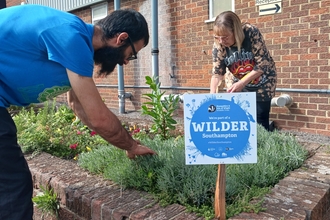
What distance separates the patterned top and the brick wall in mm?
1104

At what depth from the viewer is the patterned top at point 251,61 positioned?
10.1ft

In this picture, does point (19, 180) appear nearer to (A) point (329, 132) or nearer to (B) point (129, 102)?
(A) point (329, 132)

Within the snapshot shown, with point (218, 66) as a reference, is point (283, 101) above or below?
below

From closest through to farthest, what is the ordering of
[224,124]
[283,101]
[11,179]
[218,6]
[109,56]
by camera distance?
[224,124], [11,179], [109,56], [283,101], [218,6]

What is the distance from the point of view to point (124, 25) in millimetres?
1911

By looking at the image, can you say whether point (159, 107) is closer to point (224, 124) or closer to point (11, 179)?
point (224, 124)

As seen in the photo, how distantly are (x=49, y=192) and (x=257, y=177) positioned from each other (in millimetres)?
1636

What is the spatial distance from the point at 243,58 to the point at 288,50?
4.80ft

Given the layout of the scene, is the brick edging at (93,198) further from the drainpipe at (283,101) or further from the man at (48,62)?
the drainpipe at (283,101)

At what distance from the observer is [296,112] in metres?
4.32

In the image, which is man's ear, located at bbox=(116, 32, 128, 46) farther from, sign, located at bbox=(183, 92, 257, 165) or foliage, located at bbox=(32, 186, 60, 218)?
foliage, located at bbox=(32, 186, 60, 218)

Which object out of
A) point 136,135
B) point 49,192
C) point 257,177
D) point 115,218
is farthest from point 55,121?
point 257,177

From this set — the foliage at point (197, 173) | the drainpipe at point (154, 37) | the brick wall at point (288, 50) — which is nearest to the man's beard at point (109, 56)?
the foliage at point (197, 173)

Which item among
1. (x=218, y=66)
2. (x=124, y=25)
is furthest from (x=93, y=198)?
(x=218, y=66)
